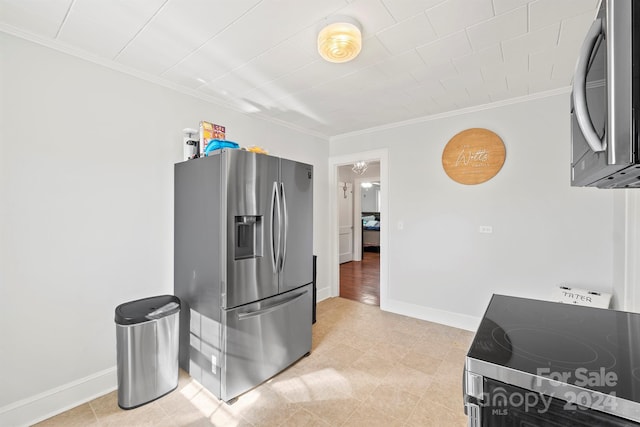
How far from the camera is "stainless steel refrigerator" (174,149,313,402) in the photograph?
6.32 ft

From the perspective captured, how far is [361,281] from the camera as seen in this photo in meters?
5.23

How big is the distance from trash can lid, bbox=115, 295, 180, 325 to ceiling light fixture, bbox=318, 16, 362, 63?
213cm

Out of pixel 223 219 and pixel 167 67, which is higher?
pixel 167 67

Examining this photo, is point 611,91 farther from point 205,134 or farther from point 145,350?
point 145,350

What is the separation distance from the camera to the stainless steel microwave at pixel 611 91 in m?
0.50

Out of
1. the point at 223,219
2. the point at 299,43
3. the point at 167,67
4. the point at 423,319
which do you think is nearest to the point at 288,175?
the point at 223,219

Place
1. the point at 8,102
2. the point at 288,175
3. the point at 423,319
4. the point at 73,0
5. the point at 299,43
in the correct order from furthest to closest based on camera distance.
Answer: the point at 423,319
the point at 288,175
the point at 299,43
the point at 8,102
the point at 73,0

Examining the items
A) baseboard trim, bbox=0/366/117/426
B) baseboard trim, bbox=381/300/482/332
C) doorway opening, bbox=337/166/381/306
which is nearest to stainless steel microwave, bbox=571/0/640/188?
baseboard trim, bbox=381/300/482/332

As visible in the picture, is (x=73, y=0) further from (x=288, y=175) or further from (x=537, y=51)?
(x=537, y=51)

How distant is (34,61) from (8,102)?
0.32 metres

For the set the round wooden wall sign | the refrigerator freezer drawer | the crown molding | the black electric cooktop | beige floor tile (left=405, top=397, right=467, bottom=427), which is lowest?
beige floor tile (left=405, top=397, right=467, bottom=427)

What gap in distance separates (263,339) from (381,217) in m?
2.20

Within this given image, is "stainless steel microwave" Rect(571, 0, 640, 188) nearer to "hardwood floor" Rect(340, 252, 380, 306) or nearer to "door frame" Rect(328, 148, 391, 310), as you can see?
"door frame" Rect(328, 148, 391, 310)

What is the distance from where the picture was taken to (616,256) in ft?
7.34
